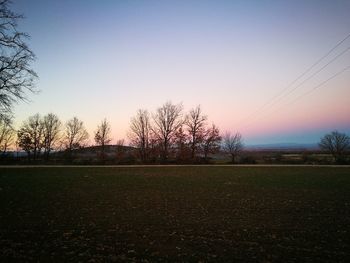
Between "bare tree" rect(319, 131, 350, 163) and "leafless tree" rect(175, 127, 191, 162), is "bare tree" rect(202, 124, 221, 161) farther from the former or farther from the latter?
"bare tree" rect(319, 131, 350, 163)

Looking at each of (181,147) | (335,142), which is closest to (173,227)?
(181,147)

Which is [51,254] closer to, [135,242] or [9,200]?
[135,242]

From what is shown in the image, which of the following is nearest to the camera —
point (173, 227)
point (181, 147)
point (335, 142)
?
point (173, 227)

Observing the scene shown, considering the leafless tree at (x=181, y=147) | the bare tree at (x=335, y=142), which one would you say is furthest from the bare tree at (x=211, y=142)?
the bare tree at (x=335, y=142)

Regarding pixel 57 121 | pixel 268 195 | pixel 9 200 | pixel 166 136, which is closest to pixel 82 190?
pixel 9 200

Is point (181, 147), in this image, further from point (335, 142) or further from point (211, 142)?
point (335, 142)

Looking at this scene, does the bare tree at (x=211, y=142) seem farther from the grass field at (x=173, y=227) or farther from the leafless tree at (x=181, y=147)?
the grass field at (x=173, y=227)

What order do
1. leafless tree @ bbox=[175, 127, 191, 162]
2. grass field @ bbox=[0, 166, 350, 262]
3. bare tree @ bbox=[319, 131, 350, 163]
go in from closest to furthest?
grass field @ bbox=[0, 166, 350, 262], leafless tree @ bbox=[175, 127, 191, 162], bare tree @ bbox=[319, 131, 350, 163]

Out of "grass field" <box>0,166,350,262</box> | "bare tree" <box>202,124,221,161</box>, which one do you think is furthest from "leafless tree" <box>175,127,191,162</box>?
"grass field" <box>0,166,350,262</box>

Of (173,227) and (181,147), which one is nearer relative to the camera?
(173,227)

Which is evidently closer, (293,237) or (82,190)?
(293,237)

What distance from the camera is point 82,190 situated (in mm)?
19344

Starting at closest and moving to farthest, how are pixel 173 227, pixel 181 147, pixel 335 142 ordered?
pixel 173 227, pixel 181 147, pixel 335 142

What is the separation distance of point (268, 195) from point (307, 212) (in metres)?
4.86
